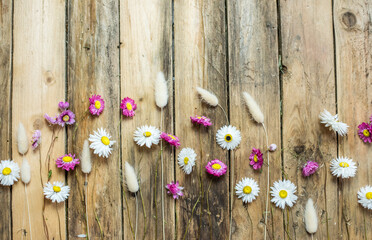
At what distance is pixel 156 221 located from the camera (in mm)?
1020

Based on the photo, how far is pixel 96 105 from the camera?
101 cm

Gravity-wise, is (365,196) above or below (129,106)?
below

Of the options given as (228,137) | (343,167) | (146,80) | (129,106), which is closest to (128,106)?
(129,106)

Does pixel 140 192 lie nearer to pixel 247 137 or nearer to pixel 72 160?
pixel 72 160

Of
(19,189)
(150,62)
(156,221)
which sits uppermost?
(150,62)

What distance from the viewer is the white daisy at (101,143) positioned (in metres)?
1.00

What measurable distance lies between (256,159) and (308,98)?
0.27m

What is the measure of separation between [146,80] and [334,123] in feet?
2.03

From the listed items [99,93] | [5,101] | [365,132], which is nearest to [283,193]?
[365,132]

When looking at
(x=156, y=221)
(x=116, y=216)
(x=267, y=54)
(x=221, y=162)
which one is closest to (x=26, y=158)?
(x=116, y=216)

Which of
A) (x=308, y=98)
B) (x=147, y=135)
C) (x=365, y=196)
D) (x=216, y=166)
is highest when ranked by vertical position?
(x=308, y=98)

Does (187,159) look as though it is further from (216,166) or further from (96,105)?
(96,105)

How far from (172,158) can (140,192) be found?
5.9 inches

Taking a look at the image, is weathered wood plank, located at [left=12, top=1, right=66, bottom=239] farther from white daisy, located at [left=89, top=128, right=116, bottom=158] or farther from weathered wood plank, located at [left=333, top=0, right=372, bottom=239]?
weathered wood plank, located at [left=333, top=0, right=372, bottom=239]
